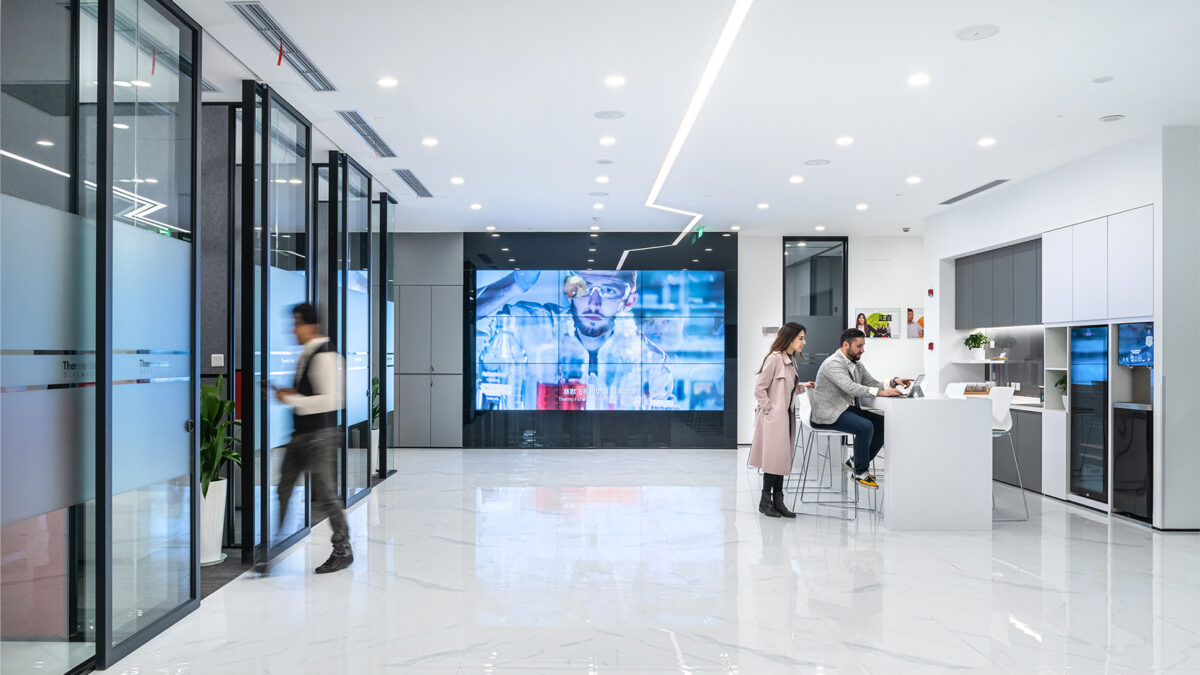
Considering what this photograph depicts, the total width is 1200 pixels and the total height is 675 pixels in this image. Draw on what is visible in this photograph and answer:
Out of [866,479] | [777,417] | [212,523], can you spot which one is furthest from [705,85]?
[212,523]

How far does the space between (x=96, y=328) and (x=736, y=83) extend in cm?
379

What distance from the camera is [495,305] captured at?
36.5 ft

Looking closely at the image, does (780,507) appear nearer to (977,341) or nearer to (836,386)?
(836,386)

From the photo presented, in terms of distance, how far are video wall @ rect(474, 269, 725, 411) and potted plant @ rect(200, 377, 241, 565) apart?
6.21 meters

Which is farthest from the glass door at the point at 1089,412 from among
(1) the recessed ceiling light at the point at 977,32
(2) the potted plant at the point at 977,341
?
(1) the recessed ceiling light at the point at 977,32

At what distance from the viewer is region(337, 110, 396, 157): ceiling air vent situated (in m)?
5.71

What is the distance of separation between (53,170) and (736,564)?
160 inches

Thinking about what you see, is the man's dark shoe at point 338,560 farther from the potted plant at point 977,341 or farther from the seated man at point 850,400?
the potted plant at point 977,341

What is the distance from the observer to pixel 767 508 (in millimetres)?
6348

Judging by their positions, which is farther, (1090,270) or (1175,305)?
(1090,270)

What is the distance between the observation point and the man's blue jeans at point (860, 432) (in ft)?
20.2

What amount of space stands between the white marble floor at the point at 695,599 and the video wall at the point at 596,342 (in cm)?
448

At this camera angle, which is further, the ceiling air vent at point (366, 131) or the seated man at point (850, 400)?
the seated man at point (850, 400)

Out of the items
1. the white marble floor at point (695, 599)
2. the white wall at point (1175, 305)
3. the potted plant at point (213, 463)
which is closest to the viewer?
the white marble floor at point (695, 599)
